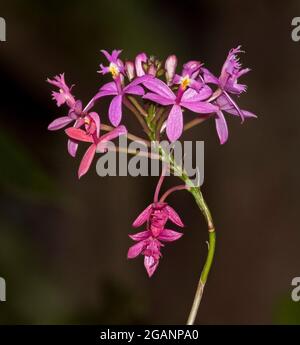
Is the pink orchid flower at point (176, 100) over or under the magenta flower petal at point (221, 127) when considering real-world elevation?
over

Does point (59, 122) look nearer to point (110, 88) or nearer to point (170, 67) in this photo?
point (110, 88)

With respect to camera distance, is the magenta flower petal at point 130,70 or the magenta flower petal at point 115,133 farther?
the magenta flower petal at point 130,70

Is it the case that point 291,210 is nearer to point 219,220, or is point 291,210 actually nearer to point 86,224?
point 219,220

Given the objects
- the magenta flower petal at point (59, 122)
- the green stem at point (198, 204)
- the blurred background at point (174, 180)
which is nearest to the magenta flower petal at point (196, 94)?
the green stem at point (198, 204)

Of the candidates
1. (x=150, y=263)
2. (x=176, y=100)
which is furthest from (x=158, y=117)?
(x=150, y=263)

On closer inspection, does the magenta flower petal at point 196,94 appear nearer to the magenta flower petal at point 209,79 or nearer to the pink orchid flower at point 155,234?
the magenta flower petal at point 209,79

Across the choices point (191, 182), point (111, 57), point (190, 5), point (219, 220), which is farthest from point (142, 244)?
point (190, 5)

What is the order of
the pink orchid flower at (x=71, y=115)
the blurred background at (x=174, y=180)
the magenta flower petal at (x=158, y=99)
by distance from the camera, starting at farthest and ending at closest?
1. the blurred background at (x=174, y=180)
2. the pink orchid flower at (x=71, y=115)
3. the magenta flower petal at (x=158, y=99)
